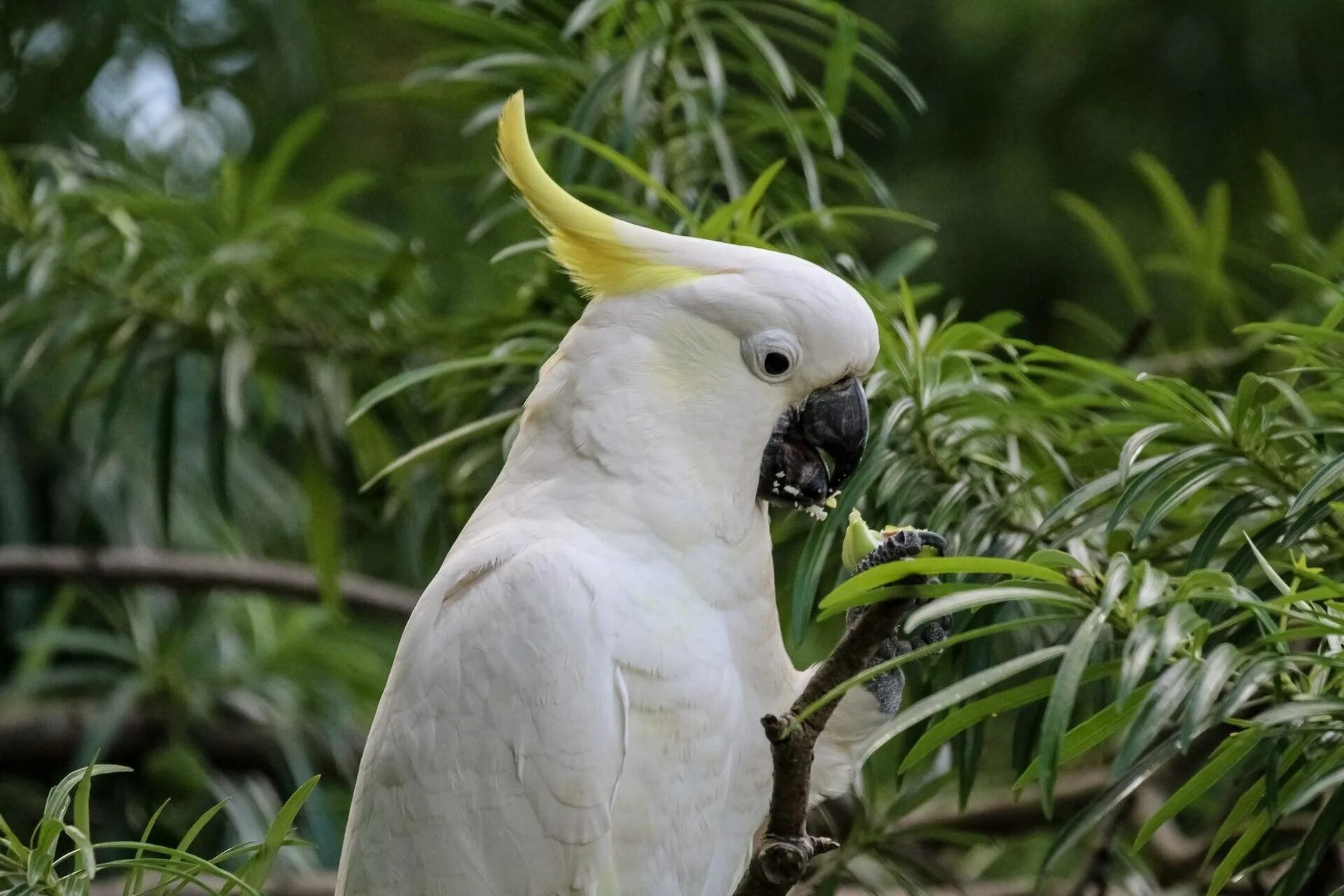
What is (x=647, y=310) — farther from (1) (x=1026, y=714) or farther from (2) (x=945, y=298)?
(2) (x=945, y=298)

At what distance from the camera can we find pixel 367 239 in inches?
105

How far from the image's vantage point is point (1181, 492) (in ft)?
4.65

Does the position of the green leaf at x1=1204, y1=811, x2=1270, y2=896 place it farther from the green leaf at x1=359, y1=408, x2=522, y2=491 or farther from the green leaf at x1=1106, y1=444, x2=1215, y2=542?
the green leaf at x1=359, y1=408, x2=522, y2=491

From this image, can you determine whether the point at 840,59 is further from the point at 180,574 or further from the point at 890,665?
the point at 180,574

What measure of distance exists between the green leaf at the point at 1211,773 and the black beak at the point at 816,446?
519mm

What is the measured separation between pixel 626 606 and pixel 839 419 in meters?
0.32

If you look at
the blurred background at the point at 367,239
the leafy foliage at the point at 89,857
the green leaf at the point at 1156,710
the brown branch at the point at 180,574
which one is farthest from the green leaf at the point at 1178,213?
the leafy foliage at the point at 89,857

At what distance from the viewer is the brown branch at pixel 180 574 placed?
2975 mm

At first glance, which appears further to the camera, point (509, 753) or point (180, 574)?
point (180, 574)

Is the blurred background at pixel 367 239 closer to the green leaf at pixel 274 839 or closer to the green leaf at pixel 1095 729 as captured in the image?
the green leaf at pixel 1095 729

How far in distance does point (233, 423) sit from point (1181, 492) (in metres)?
1.47

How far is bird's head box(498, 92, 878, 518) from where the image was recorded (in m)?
1.60

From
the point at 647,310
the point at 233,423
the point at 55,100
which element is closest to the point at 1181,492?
the point at 647,310

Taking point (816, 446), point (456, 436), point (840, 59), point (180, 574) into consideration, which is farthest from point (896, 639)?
point (180, 574)
